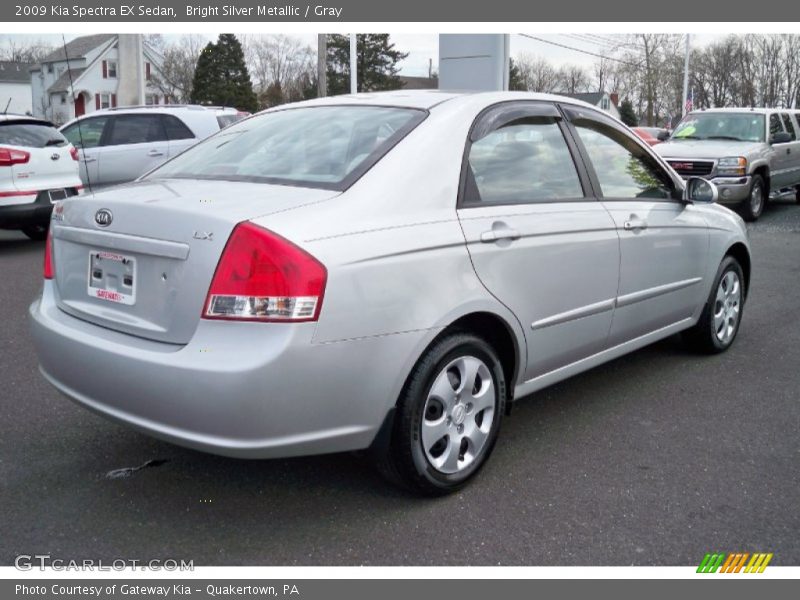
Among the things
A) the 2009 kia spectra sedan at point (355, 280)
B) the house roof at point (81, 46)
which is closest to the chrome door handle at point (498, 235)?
the 2009 kia spectra sedan at point (355, 280)

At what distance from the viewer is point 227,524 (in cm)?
326

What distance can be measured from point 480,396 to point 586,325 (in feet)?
2.81

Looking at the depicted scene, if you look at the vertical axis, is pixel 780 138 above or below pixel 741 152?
above

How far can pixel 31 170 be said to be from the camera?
998 centimetres

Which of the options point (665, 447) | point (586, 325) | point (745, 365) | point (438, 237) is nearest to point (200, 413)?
point (438, 237)

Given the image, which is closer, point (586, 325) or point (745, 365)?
point (586, 325)

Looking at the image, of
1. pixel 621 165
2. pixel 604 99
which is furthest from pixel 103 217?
pixel 604 99

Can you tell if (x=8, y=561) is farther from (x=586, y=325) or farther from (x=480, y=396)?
(x=586, y=325)

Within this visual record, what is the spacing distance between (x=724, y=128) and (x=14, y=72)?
84.6 meters

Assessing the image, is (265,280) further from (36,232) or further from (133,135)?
(133,135)

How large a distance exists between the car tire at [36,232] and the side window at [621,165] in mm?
8576

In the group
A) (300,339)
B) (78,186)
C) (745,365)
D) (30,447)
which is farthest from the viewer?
(78,186)

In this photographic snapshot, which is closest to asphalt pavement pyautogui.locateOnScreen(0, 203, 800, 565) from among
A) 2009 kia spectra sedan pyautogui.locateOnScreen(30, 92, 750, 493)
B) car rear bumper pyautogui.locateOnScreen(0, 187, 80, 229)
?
2009 kia spectra sedan pyautogui.locateOnScreen(30, 92, 750, 493)

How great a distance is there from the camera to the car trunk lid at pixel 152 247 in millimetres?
2957
